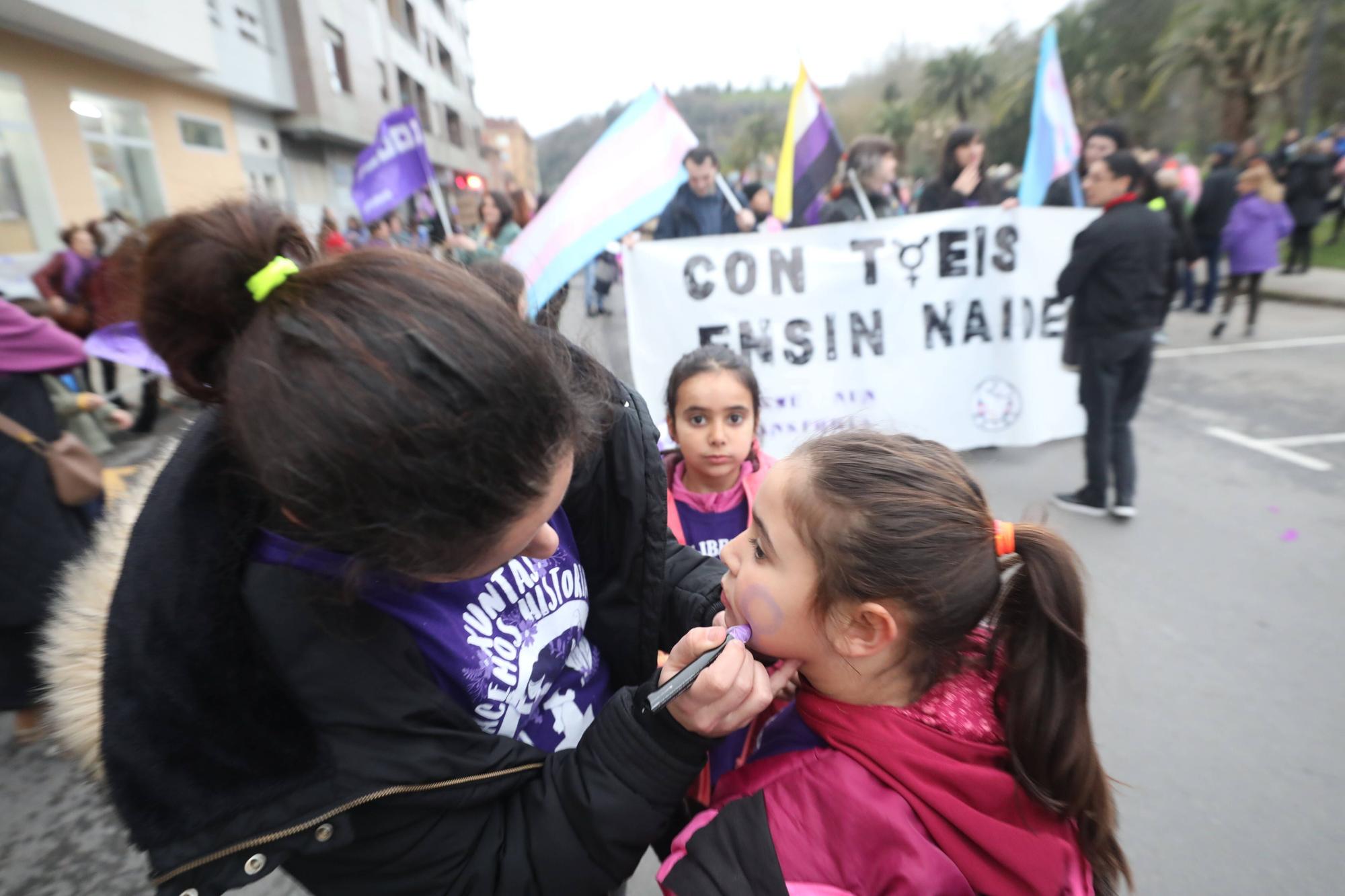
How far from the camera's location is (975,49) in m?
42.6

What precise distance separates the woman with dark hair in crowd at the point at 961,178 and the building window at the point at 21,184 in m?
10.4

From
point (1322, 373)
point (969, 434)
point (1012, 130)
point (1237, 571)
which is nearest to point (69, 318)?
point (969, 434)

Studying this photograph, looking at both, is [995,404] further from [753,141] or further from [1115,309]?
[753,141]

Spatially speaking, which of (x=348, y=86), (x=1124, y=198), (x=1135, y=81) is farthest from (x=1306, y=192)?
(x=348, y=86)

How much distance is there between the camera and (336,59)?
71.7 ft

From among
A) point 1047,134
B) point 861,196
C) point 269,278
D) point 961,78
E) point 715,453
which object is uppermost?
point 961,78

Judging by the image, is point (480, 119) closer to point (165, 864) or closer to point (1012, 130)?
point (1012, 130)

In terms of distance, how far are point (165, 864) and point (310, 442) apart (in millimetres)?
508

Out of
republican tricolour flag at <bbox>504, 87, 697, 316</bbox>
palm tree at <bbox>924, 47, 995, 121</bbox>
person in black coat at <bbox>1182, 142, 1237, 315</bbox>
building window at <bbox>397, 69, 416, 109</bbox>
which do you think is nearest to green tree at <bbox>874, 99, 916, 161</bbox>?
palm tree at <bbox>924, 47, 995, 121</bbox>

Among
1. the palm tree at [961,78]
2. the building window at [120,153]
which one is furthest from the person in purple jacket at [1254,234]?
the palm tree at [961,78]

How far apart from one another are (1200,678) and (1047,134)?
4016 millimetres

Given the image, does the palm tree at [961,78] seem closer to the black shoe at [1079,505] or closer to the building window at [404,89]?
the building window at [404,89]

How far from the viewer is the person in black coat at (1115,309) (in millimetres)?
3764

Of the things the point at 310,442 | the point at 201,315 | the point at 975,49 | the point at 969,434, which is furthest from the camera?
the point at 975,49
